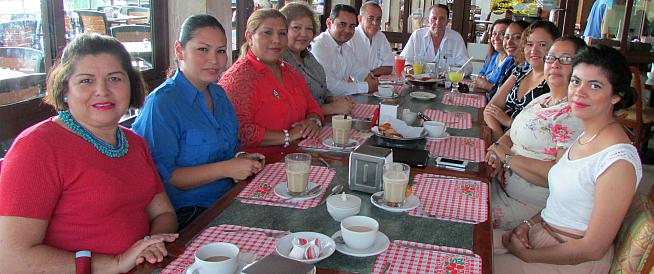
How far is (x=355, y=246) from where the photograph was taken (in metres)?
1.26

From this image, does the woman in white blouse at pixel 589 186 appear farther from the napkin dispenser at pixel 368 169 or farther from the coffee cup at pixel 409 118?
the coffee cup at pixel 409 118

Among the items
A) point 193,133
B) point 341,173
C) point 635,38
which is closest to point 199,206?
point 193,133

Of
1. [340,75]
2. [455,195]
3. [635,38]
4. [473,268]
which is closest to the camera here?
[473,268]

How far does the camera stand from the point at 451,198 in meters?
1.65

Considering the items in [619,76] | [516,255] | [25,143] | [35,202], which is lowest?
[516,255]

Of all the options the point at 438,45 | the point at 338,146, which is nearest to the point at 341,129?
the point at 338,146

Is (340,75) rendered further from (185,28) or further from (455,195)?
(455,195)

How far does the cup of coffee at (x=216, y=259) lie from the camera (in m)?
1.10

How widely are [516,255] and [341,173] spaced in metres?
0.68

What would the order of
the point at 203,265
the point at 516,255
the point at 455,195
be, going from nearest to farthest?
the point at 203,265 → the point at 455,195 → the point at 516,255

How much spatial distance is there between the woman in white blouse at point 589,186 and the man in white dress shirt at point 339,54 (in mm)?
1868

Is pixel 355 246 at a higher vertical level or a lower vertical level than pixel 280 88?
lower

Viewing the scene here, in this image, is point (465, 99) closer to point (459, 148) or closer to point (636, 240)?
point (459, 148)

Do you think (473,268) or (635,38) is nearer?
(473,268)
